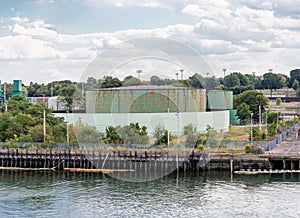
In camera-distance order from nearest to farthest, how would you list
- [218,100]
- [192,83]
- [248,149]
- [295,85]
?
[248,149], [192,83], [218,100], [295,85]

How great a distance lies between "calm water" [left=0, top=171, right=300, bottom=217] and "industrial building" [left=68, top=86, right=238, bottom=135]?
9318 millimetres

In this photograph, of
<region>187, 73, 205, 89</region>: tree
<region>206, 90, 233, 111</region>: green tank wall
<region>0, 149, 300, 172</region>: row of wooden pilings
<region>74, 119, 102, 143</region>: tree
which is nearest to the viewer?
<region>74, 119, 102, 143</region>: tree

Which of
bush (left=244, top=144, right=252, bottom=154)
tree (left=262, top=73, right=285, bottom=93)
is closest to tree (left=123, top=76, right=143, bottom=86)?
bush (left=244, top=144, right=252, bottom=154)

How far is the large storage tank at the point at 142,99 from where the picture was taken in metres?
48.5

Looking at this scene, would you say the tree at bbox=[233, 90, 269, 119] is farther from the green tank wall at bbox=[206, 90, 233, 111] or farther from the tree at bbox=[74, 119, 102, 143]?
the tree at bbox=[74, 119, 102, 143]

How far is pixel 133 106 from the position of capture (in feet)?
160

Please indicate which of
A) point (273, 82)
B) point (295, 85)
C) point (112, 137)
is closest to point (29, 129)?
point (112, 137)

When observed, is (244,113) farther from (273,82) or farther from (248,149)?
(273,82)

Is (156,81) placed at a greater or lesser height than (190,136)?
greater

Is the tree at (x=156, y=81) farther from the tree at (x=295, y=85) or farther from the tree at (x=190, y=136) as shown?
the tree at (x=295, y=85)

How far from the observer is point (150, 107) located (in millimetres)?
48281

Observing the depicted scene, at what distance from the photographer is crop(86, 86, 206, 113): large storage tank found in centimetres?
4847

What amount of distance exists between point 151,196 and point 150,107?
19.7 meters

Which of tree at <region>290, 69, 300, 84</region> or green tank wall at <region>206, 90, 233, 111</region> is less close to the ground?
tree at <region>290, 69, 300, 84</region>
